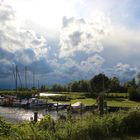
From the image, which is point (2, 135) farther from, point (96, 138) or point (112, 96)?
point (112, 96)

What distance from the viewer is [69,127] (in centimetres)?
1716

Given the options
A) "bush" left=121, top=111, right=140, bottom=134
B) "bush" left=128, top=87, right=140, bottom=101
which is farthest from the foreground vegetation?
"bush" left=128, top=87, right=140, bottom=101

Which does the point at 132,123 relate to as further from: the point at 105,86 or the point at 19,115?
the point at 105,86

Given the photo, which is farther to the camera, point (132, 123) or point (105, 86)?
point (105, 86)

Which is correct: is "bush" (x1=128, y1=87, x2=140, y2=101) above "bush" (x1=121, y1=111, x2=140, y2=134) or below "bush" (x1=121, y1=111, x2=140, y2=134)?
above

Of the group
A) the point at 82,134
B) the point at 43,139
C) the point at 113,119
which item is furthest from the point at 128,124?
the point at 43,139

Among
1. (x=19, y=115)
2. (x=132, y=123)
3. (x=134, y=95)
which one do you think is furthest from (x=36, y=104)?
(x=132, y=123)

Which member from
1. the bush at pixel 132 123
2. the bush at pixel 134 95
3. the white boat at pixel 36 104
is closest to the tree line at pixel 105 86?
the bush at pixel 134 95

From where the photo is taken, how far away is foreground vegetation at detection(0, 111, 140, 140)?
49.6ft

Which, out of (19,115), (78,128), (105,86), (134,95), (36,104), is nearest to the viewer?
(78,128)

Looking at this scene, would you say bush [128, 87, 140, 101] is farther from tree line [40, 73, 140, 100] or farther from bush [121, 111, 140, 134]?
bush [121, 111, 140, 134]

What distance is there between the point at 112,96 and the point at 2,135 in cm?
10785

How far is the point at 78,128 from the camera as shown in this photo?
57.7ft

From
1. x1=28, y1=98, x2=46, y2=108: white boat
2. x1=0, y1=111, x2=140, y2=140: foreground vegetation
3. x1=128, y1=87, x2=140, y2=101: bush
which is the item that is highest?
x1=128, y1=87, x2=140, y2=101: bush
